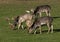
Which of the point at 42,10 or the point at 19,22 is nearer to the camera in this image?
the point at 19,22

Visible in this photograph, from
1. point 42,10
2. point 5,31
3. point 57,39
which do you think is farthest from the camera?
point 42,10

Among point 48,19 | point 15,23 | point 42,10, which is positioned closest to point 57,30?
point 48,19

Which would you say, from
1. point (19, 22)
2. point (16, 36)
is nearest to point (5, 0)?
point (19, 22)

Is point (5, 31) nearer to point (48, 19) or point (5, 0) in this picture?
point (48, 19)

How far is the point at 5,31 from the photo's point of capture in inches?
857

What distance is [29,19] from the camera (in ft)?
74.7

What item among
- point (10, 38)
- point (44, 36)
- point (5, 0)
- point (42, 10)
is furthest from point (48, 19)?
point (5, 0)

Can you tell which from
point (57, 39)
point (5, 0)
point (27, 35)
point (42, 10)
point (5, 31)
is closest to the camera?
point (57, 39)

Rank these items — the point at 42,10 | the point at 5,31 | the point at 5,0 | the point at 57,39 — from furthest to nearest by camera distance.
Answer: the point at 5,0 → the point at 42,10 → the point at 5,31 → the point at 57,39

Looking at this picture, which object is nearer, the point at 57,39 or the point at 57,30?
the point at 57,39

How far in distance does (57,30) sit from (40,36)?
276cm

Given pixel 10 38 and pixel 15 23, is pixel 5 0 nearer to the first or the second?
pixel 15 23

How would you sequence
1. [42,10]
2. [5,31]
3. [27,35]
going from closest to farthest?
[27,35] → [5,31] → [42,10]

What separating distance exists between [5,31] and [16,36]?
2124 millimetres
